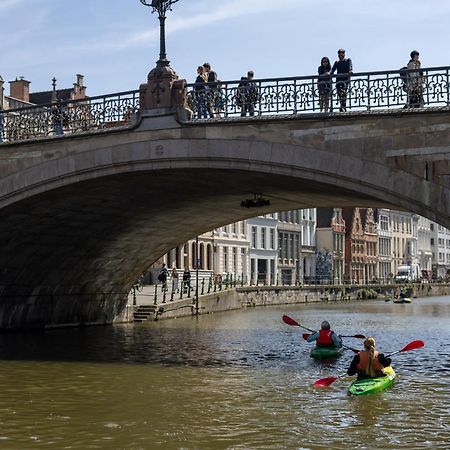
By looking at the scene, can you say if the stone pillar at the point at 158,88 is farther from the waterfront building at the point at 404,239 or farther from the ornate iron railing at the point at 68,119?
the waterfront building at the point at 404,239

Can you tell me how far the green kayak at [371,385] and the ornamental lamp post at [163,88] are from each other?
773 centimetres

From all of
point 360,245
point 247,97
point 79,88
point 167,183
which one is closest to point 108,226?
point 167,183

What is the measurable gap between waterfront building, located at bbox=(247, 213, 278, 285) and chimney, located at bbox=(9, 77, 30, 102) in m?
23.2

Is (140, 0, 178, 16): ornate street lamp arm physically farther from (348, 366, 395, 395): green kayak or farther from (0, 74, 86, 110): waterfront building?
(0, 74, 86, 110): waterfront building

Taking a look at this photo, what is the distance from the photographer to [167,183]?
998 inches

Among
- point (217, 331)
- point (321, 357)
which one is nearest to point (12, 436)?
point (321, 357)

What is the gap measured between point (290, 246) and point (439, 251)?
225 feet

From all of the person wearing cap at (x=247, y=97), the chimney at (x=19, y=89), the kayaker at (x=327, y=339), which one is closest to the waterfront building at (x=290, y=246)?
the chimney at (x=19, y=89)

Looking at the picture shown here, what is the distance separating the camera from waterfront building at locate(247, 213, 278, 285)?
268 feet

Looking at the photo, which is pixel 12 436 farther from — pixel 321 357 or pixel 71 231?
pixel 71 231

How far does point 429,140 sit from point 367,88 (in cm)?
184

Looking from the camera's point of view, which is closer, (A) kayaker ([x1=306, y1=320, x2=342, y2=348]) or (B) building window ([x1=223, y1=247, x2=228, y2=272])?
(A) kayaker ([x1=306, y1=320, x2=342, y2=348])

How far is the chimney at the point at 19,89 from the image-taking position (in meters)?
66.3

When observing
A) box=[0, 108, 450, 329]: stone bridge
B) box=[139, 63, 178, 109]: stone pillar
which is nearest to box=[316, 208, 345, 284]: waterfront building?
box=[0, 108, 450, 329]: stone bridge
